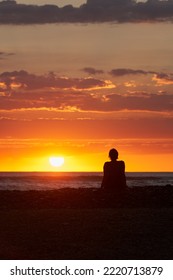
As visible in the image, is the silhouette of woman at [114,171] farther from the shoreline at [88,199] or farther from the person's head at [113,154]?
the shoreline at [88,199]

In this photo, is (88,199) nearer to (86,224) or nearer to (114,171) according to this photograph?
(114,171)

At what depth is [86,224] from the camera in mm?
14492

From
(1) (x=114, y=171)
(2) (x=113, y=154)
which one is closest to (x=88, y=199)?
(1) (x=114, y=171)

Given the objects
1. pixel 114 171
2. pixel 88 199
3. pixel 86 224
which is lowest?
pixel 86 224

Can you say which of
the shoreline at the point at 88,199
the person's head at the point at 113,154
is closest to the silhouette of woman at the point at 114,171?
the person's head at the point at 113,154

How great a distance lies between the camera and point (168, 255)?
12.0 m

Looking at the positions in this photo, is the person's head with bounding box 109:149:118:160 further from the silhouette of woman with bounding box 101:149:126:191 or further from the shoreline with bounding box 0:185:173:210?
the shoreline with bounding box 0:185:173:210

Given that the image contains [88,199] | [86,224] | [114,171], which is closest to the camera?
[86,224]

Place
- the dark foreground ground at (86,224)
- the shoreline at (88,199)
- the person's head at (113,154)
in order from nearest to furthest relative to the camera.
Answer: the dark foreground ground at (86,224), the person's head at (113,154), the shoreline at (88,199)

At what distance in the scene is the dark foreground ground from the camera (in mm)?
12125

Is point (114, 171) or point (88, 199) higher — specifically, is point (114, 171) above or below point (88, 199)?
above

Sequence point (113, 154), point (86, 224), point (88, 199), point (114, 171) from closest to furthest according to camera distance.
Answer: point (86, 224) < point (113, 154) < point (114, 171) < point (88, 199)

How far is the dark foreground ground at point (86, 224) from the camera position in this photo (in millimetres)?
12125

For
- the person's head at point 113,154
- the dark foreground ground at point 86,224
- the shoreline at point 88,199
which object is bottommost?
the dark foreground ground at point 86,224
